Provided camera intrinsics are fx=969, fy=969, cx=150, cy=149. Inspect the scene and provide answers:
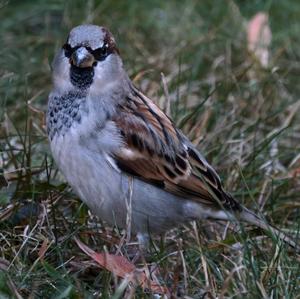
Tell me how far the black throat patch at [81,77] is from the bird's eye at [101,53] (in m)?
0.04

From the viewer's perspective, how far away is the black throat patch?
3082 millimetres

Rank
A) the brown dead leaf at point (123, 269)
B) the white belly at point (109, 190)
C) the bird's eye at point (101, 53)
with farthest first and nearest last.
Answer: the bird's eye at point (101, 53) < the white belly at point (109, 190) < the brown dead leaf at point (123, 269)

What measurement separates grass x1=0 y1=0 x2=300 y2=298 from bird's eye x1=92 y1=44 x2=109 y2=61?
41cm

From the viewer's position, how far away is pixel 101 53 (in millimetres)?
3119

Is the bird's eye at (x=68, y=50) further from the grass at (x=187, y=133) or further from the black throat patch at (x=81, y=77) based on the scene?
the grass at (x=187, y=133)

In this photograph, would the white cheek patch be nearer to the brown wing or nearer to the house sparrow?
the house sparrow

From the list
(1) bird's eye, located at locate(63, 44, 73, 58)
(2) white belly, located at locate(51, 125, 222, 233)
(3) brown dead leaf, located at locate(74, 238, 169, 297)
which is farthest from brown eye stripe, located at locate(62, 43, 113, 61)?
(3) brown dead leaf, located at locate(74, 238, 169, 297)

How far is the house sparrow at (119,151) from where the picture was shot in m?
3.01

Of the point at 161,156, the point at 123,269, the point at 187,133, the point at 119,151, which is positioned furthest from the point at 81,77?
the point at 187,133

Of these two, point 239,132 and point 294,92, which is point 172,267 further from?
point 294,92

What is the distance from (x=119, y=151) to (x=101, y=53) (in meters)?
0.33

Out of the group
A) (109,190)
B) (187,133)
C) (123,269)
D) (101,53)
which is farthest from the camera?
(187,133)

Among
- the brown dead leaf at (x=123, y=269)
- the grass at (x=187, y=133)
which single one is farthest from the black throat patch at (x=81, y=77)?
the brown dead leaf at (x=123, y=269)

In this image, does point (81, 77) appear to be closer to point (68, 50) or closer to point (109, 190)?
point (68, 50)
